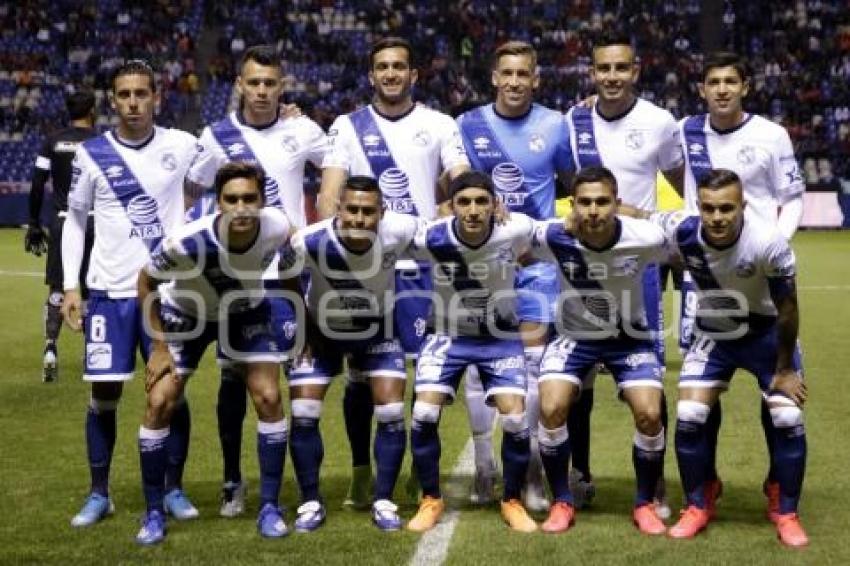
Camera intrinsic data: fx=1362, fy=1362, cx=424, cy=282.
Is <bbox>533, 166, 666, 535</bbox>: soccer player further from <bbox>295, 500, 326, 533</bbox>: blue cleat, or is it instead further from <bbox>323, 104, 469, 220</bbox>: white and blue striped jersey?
<bbox>295, 500, 326, 533</bbox>: blue cleat

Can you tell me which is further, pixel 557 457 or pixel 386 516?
pixel 557 457

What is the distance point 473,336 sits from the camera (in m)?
6.90

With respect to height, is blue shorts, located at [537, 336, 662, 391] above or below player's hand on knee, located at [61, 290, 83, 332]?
below

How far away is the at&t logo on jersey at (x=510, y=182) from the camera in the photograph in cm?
737

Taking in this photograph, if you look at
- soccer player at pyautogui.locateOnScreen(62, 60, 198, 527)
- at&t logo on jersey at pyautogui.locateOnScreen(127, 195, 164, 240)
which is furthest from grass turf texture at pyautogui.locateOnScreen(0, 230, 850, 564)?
at&t logo on jersey at pyautogui.locateOnScreen(127, 195, 164, 240)

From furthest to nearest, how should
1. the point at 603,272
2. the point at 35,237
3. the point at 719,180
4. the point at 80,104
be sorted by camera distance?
1. the point at 35,237
2. the point at 80,104
3. the point at 603,272
4. the point at 719,180

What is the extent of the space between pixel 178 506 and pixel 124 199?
1583 mm

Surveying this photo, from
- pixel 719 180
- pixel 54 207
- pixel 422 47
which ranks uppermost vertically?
pixel 422 47

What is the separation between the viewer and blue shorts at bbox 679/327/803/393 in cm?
657

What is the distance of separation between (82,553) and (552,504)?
7.68ft

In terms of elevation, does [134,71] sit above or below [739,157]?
above

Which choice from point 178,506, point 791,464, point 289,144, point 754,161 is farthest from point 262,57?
point 791,464

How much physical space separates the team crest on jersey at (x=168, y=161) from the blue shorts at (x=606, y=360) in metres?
2.13

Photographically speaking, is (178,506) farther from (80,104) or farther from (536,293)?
(80,104)
